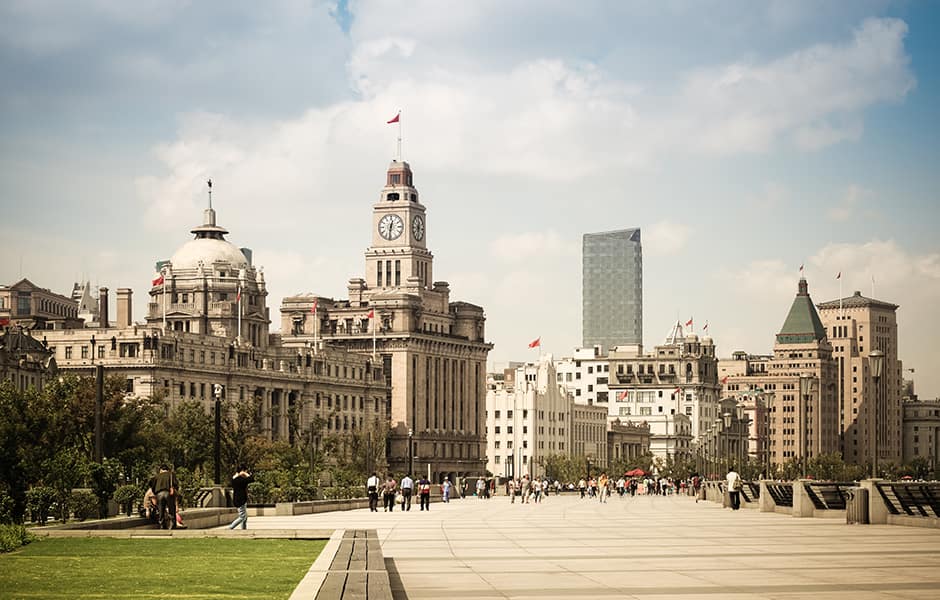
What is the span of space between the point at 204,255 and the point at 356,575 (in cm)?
15875

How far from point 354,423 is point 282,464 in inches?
3053

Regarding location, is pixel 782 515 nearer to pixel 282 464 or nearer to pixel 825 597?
pixel 825 597

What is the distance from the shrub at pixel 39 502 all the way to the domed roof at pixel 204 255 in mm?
134613

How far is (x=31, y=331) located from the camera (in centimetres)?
15525

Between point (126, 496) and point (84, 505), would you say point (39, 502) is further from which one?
point (126, 496)

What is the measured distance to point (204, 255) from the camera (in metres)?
183

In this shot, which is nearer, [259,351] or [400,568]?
[400,568]

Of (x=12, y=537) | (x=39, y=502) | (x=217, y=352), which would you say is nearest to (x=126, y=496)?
(x=39, y=502)

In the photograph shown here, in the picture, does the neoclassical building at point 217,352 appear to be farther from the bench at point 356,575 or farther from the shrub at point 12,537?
the bench at point 356,575

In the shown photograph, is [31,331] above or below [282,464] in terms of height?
above

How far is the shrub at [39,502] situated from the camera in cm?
4703

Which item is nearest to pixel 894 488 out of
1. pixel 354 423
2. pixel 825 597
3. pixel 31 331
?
pixel 825 597

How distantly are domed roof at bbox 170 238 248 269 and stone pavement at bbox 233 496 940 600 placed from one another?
13086cm

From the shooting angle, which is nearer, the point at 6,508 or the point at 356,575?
the point at 356,575
